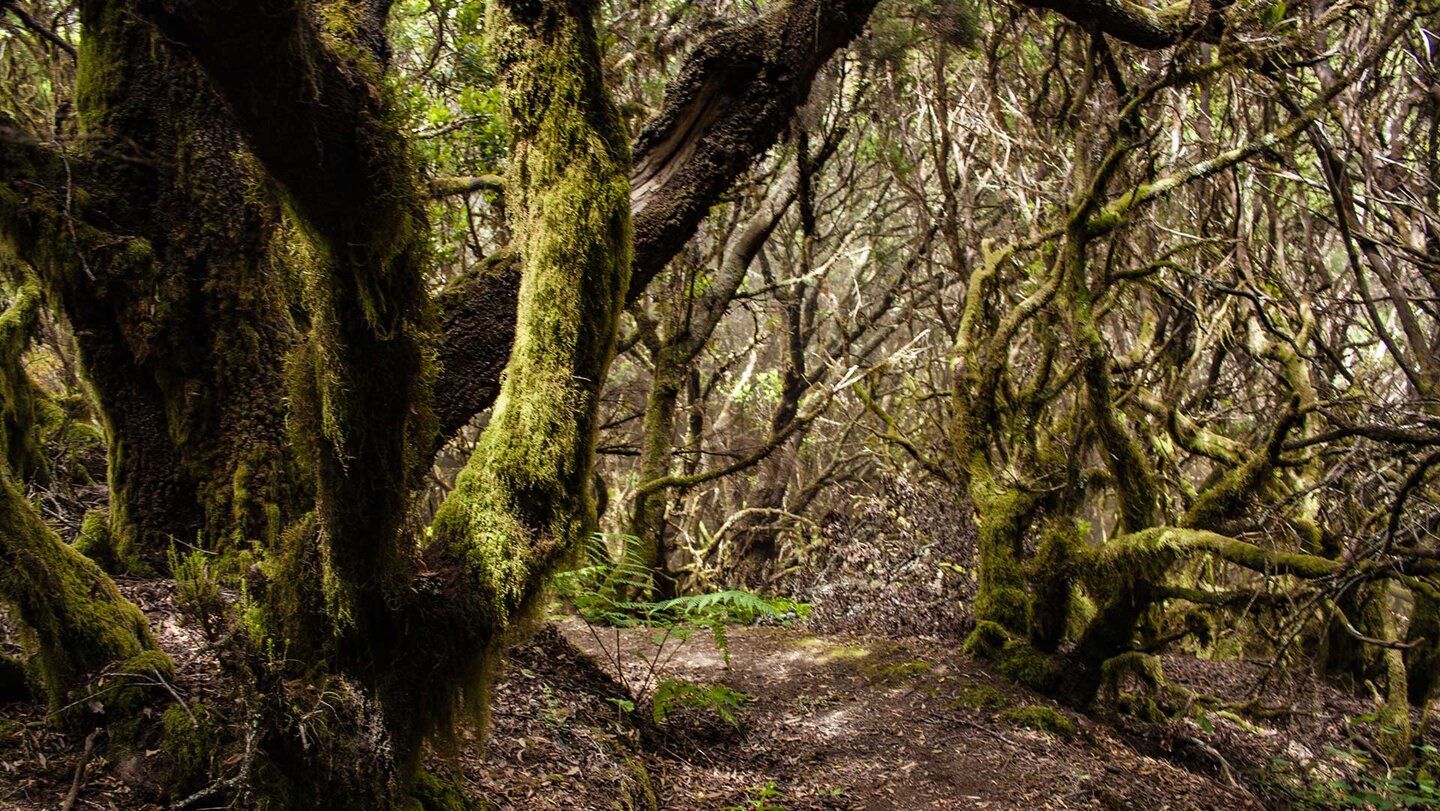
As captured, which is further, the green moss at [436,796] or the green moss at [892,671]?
the green moss at [892,671]

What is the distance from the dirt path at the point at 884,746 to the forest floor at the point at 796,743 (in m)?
0.02

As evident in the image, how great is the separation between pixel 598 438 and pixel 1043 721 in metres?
3.57

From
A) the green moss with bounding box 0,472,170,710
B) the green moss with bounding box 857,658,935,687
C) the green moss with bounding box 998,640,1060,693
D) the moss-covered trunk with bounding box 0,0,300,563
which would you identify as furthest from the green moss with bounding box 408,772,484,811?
the green moss with bounding box 998,640,1060,693

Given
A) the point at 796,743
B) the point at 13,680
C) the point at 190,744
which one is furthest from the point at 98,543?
the point at 796,743

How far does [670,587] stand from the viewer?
10289mm

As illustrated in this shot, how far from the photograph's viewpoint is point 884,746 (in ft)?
17.8

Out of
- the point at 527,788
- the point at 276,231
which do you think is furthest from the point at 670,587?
the point at 276,231

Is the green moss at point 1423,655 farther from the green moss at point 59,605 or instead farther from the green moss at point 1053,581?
the green moss at point 59,605

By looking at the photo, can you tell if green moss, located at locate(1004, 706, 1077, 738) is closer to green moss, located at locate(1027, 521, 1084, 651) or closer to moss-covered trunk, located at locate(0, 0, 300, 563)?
green moss, located at locate(1027, 521, 1084, 651)

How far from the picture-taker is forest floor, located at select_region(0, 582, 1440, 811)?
113 inches

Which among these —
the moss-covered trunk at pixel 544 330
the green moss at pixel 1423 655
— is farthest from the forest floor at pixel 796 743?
the moss-covered trunk at pixel 544 330

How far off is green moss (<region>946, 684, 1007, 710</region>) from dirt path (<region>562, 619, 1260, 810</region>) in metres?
0.01

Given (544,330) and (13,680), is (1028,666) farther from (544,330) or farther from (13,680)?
(13,680)

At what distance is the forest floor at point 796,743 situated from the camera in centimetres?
286
